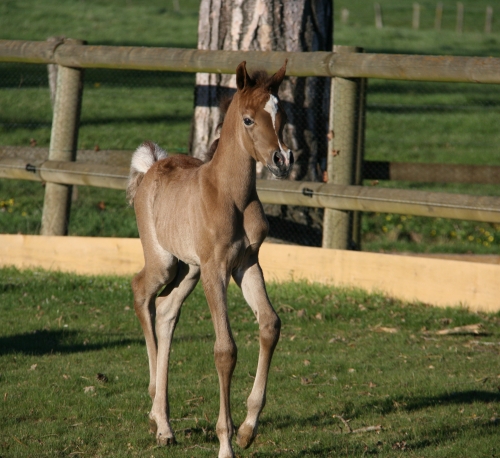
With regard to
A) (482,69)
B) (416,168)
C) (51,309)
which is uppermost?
(482,69)

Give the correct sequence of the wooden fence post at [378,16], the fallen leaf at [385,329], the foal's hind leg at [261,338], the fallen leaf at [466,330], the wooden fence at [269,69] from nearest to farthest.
Answer: the foal's hind leg at [261,338] < the fallen leaf at [466,330] < the fallen leaf at [385,329] < the wooden fence at [269,69] < the wooden fence post at [378,16]

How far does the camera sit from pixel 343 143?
7.72 meters

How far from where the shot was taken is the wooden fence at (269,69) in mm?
6926

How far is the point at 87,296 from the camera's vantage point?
767 cm

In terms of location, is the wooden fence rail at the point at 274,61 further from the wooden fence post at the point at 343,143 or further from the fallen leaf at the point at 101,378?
the fallen leaf at the point at 101,378

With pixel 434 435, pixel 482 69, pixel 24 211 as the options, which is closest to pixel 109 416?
pixel 434 435

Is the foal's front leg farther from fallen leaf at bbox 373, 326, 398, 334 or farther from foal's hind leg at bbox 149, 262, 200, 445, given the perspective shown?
fallen leaf at bbox 373, 326, 398, 334

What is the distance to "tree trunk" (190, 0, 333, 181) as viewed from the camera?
327 inches

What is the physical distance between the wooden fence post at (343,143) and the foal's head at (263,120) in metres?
3.56

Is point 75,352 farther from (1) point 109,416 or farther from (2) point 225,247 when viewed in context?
(2) point 225,247

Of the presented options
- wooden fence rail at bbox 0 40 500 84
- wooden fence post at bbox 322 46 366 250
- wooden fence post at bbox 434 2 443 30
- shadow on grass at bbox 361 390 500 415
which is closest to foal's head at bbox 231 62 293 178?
shadow on grass at bbox 361 390 500 415

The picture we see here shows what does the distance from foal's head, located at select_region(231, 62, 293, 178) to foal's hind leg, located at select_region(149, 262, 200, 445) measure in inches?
44.8

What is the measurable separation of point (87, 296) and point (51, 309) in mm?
454

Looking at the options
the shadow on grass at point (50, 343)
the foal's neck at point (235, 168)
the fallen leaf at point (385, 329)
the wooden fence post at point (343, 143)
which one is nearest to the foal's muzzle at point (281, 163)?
the foal's neck at point (235, 168)
